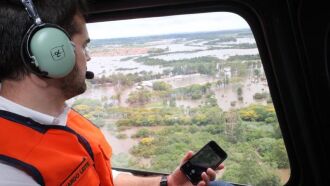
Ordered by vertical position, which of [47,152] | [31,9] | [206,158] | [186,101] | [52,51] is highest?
[31,9]

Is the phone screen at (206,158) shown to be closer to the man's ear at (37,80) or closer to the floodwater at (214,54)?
the floodwater at (214,54)

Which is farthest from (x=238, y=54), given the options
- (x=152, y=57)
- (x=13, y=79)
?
(x=13, y=79)

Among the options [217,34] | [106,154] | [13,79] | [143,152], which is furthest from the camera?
[143,152]

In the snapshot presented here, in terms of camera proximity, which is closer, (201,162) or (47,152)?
(47,152)

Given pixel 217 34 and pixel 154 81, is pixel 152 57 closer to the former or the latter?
pixel 154 81

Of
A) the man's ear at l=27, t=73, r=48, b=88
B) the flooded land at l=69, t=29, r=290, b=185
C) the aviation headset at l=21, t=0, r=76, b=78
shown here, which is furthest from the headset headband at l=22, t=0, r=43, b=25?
the flooded land at l=69, t=29, r=290, b=185

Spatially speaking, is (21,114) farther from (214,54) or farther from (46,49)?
(214,54)

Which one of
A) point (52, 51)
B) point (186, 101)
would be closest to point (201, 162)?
point (186, 101)
